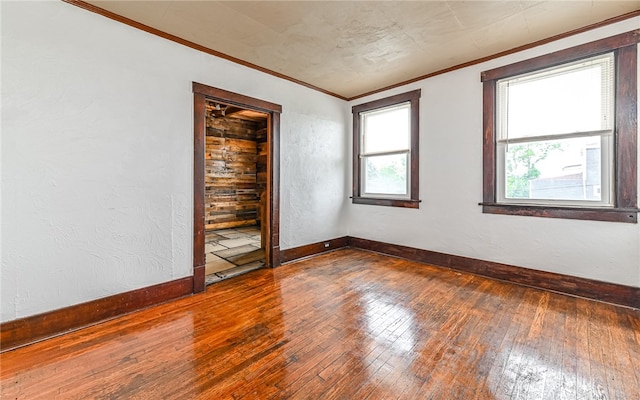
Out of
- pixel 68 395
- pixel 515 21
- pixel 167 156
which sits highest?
pixel 515 21

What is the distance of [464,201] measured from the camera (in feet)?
11.8

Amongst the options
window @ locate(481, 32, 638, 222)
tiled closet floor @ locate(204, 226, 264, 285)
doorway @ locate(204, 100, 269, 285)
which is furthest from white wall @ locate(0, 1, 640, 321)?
doorway @ locate(204, 100, 269, 285)

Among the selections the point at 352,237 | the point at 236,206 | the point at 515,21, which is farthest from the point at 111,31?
the point at 236,206

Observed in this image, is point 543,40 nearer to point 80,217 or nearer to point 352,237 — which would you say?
point 352,237

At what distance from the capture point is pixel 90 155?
233cm

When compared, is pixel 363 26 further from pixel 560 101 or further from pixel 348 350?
pixel 348 350

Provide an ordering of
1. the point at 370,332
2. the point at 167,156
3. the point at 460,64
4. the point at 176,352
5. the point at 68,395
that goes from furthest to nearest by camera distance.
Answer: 1. the point at 460,64
2. the point at 167,156
3. the point at 370,332
4. the point at 176,352
5. the point at 68,395

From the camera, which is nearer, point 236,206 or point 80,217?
point 80,217

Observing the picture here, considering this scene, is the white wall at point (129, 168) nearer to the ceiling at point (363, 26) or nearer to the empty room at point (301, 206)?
the empty room at point (301, 206)

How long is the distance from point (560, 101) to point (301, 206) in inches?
131

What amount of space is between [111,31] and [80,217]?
1.64 m

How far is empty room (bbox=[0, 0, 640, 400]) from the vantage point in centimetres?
180

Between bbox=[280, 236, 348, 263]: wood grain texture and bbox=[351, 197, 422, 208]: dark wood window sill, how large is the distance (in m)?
0.75

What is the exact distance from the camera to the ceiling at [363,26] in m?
2.35
